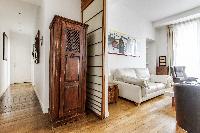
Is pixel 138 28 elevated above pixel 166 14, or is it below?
below

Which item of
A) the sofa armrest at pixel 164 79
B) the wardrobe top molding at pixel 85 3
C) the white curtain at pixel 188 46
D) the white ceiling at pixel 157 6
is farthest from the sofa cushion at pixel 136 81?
the white curtain at pixel 188 46

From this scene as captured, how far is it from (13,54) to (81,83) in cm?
702

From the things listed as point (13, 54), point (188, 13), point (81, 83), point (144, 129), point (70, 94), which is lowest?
point (144, 129)

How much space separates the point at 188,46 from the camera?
6023mm

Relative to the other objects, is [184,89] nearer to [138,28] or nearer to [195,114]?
[195,114]

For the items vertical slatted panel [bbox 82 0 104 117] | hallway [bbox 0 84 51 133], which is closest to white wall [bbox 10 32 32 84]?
hallway [bbox 0 84 51 133]

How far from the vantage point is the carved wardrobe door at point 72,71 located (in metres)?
2.42

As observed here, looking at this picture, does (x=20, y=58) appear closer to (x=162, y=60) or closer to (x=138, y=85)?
(x=138, y=85)

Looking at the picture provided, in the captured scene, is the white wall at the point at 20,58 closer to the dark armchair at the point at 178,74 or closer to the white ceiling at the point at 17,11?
the white ceiling at the point at 17,11

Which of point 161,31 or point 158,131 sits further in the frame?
point 161,31

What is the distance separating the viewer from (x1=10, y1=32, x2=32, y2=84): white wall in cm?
781

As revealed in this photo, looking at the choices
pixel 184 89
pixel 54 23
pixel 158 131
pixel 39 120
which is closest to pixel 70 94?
pixel 39 120

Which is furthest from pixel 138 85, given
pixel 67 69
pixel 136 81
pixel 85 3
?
pixel 85 3

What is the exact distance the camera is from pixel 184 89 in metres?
1.34
